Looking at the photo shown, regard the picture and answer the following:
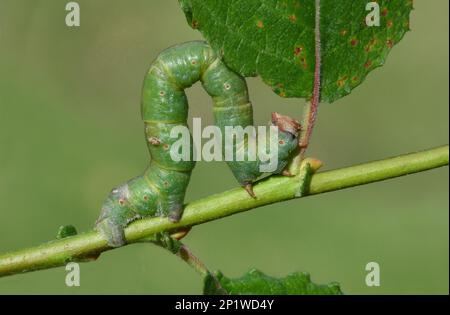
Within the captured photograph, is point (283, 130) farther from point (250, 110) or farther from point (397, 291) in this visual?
point (397, 291)

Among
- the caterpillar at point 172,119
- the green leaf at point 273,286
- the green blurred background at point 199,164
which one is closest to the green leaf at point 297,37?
the caterpillar at point 172,119

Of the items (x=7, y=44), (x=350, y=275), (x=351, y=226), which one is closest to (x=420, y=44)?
(x=351, y=226)

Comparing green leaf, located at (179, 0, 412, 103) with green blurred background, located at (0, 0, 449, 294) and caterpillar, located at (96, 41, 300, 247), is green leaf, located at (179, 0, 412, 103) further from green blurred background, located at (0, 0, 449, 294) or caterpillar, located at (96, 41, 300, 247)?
green blurred background, located at (0, 0, 449, 294)

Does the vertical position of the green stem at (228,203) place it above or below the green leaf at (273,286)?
above

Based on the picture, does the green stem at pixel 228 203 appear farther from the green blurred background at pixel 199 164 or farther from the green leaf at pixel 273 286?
the green blurred background at pixel 199 164

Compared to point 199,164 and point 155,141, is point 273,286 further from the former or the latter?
point 199,164

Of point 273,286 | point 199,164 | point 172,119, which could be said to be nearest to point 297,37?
point 172,119
